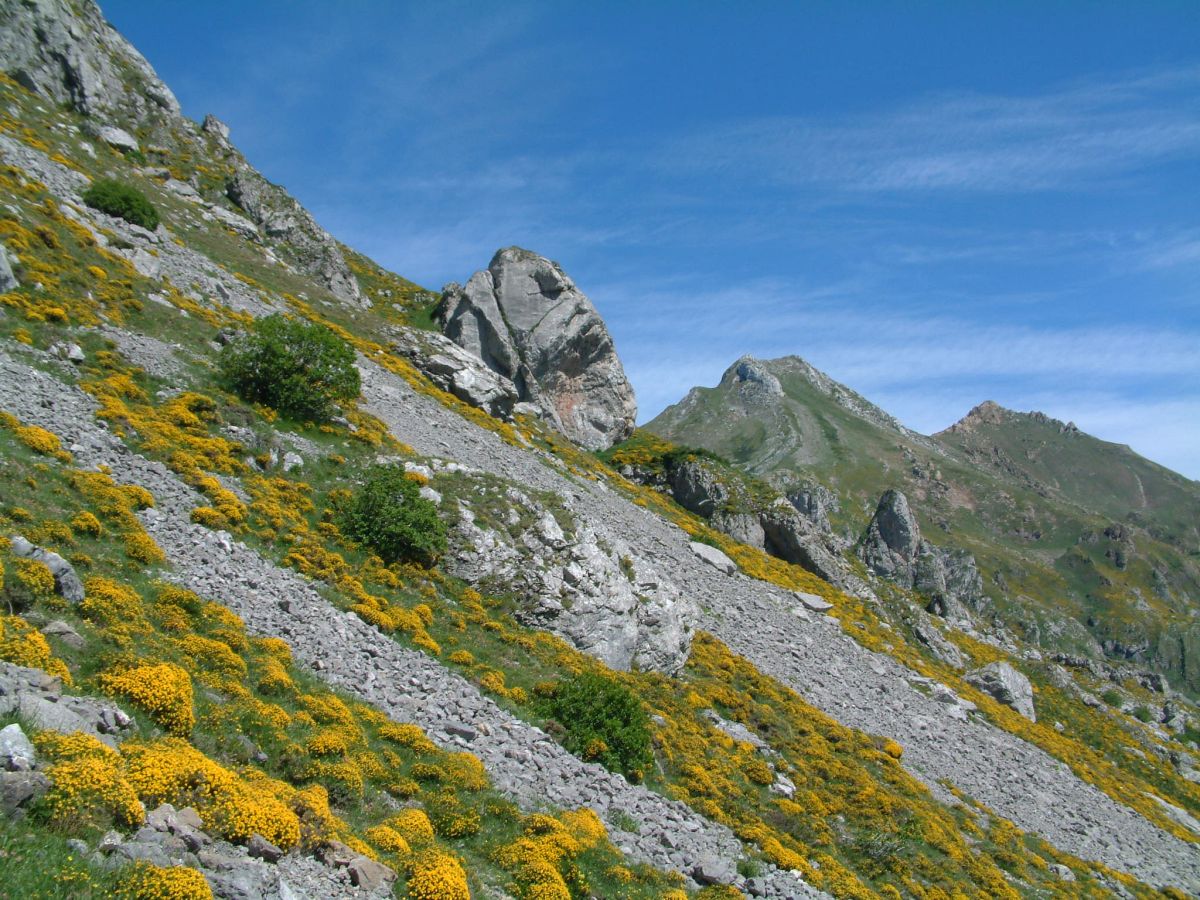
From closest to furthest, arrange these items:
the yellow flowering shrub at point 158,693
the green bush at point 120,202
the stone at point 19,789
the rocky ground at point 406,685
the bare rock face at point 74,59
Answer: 1. the stone at point 19,789
2. the yellow flowering shrub at point 158,693
3. the rocky ground at point 406,685
4. the green bush at point 120,202
5. the bare rock face at point 74,59

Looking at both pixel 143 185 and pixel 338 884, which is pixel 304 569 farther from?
pixel 143 185

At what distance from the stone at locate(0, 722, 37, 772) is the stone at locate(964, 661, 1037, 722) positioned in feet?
205

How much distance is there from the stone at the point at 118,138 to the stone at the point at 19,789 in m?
69.5

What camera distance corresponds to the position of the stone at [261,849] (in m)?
8.81

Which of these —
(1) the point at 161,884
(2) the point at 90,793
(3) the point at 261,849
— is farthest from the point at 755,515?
(1) the point at 161,884

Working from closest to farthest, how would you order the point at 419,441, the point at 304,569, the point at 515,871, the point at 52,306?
1. the point at 515,871
2. the point at 304,569
3. the point at 52,306
4. the point at 419,441

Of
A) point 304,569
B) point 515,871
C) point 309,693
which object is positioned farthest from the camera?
point 304,569

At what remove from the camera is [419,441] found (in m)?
38.8

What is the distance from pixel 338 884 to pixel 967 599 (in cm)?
16074

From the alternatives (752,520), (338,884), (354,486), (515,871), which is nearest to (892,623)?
(752,520)

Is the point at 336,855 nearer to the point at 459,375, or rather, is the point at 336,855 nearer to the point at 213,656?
the point at 213,656

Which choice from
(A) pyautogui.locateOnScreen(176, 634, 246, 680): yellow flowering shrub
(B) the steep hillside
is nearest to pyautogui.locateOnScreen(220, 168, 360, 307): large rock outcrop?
(B) the steep hillside

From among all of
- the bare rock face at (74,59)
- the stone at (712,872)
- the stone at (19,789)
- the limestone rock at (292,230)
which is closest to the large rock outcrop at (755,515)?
the limestone rock at (292,230)

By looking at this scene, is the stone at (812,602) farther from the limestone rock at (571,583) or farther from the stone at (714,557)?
the limestone rock at (571,583)
